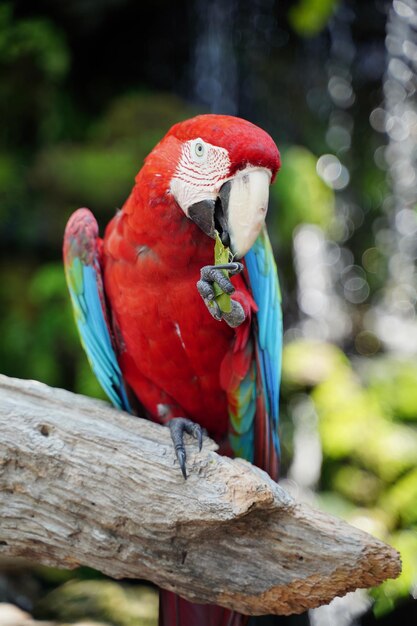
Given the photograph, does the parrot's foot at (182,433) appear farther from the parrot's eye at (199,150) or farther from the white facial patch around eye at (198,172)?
the parrot's eye at (199,150)

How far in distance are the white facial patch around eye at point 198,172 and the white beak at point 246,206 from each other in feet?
0.11

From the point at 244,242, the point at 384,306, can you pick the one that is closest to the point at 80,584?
the point at 244,242

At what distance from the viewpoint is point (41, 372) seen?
2.84 meters

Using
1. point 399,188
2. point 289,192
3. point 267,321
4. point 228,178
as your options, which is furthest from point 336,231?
point 228,178

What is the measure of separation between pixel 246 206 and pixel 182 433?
0.53 m

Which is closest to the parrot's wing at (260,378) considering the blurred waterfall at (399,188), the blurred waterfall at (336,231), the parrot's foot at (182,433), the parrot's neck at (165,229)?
the parrot's foot at (182,433)

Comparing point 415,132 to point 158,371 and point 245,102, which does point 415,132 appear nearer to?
point 245,102

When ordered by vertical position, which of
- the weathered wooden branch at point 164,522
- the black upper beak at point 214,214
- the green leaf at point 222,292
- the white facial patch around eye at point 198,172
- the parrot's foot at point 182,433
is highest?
the white facial patch around eye at point 198,172

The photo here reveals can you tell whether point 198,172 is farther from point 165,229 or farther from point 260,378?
point 260,378

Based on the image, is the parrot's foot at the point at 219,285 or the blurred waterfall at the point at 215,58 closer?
the parrot's foot at the point at 219,285

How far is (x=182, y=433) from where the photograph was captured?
4.79 ft

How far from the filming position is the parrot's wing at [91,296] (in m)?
1.60

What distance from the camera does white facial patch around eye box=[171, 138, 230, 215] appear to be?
1.23 m

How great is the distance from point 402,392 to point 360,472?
14.4 inches
